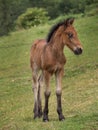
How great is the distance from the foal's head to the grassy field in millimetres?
1501

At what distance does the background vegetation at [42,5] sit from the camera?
37.8m

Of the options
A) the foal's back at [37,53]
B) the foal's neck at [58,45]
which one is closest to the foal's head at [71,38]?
the foal's neck at [58,45]

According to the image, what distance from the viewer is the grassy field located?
35.1 feet

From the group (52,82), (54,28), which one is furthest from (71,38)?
(52,82)

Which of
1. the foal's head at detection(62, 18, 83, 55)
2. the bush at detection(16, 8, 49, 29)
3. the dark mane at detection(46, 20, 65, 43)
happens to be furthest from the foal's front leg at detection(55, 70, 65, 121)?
the bush at detection(16, 8, 49, 29)

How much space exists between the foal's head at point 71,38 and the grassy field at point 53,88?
4.93 feet

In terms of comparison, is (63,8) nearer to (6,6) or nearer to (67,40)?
(6,6)

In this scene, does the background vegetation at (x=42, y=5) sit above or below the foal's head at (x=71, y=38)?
below

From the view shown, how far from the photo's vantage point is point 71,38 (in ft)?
34.5

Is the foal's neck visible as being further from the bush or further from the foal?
the bush

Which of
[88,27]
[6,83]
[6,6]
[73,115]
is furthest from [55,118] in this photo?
[6,6]

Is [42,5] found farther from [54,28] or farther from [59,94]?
[59,94]

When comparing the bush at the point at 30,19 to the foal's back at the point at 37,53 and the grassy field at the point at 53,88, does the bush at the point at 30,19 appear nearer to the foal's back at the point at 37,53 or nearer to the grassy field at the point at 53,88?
the grassy field at the point at 53,88

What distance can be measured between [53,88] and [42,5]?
199 ft
